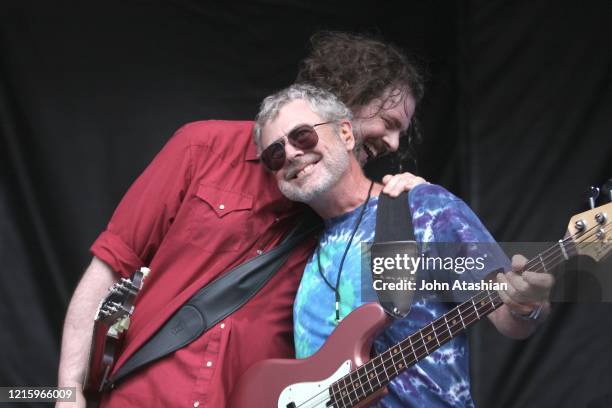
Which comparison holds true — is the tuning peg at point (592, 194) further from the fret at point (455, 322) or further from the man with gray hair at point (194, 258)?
the man with gray hair at point (194, 258)

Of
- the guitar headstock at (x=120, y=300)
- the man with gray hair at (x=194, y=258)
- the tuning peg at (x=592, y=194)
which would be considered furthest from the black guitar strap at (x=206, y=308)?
the tuning peg at (x=592, y=194)

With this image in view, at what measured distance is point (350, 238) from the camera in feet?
7.91

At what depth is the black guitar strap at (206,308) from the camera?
7.87 feet

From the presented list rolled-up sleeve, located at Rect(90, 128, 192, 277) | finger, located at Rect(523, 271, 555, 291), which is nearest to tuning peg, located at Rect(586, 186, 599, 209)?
finger, located at Rect(523, 271, 555, 291)

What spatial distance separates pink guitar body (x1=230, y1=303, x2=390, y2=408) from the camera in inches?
85.1

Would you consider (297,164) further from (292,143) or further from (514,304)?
(514,304)

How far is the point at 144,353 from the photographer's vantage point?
7.89 feet

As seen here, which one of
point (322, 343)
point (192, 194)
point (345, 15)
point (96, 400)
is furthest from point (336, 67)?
point (96, 400)

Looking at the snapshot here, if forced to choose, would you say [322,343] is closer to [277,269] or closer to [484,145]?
[277,269]

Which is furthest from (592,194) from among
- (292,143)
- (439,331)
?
(292,143)

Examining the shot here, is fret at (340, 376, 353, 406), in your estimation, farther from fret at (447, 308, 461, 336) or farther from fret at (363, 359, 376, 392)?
fret at (447, 308, 461, 336)

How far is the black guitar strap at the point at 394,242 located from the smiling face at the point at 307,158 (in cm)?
19

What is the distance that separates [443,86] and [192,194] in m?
1.28

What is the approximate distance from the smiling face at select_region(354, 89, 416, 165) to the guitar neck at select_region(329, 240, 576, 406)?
0.83 m
